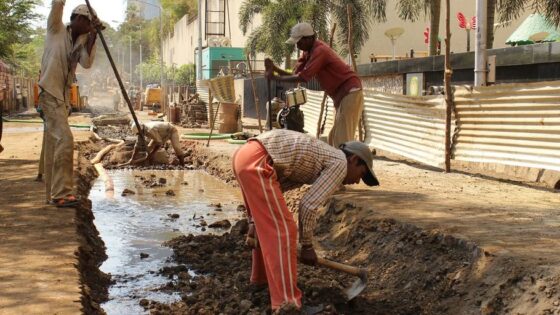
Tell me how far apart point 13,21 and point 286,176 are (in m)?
36.5

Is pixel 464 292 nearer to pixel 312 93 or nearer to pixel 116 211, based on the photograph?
pixel 116 211

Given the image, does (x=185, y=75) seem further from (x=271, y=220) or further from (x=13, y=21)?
(x=271, y=220)

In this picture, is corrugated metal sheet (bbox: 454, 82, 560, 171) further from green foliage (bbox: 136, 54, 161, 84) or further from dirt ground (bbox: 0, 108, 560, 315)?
green foliage (bbox: 136, 54, 161, 84)

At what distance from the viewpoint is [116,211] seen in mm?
9656

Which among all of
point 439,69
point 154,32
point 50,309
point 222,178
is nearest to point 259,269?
point 50,309

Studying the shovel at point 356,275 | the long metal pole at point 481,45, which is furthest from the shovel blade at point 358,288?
the long metal pole at point 481,45

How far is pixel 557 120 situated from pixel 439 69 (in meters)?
7.97

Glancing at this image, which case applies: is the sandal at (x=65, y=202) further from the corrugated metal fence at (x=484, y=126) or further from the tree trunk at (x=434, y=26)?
the tree trunk at (x=434, y=26)

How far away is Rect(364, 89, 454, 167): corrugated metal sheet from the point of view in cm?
1083

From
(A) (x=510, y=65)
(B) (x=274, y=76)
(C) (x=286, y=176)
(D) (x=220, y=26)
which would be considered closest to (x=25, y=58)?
(D) (x=220, y=26)

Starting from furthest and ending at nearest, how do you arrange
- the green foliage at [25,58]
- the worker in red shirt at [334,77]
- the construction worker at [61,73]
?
the green foliage at [25,58] < the worker in red shirt at [334,77] < the construction worker at [61,73]

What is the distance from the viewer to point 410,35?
36.7 metres

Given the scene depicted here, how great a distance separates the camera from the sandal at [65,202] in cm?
723

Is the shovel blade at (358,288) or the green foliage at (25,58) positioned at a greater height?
the green foliage at (25,58)
